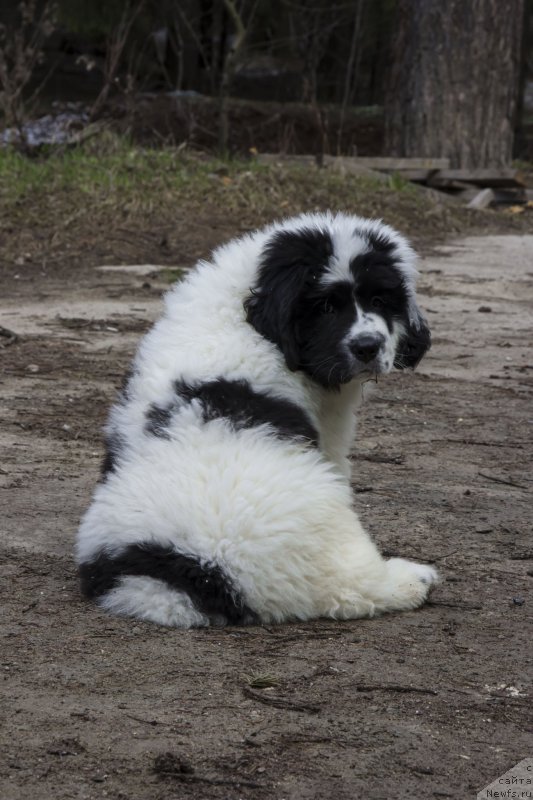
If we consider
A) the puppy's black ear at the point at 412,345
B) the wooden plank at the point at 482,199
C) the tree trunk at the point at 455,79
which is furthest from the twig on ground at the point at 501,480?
the tree trunk at the point at 455,79

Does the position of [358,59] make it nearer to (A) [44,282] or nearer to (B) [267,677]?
(A) [44,282]

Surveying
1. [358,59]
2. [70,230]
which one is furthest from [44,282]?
[358,59]

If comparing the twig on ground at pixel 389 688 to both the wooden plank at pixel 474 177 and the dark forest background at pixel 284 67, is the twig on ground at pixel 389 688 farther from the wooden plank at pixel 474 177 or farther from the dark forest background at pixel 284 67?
the wooden plank at pixel 474 177

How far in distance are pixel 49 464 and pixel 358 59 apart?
778 inches

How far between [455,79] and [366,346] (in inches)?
443

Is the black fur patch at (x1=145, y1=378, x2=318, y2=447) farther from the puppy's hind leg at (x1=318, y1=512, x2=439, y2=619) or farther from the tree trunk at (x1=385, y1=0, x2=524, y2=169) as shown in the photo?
the tree trunk at (x1=385, y1=0, x2=524, y2=169)

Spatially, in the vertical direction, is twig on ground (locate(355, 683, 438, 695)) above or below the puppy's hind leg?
below

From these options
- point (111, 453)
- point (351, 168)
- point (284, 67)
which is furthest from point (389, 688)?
point (284, 67)

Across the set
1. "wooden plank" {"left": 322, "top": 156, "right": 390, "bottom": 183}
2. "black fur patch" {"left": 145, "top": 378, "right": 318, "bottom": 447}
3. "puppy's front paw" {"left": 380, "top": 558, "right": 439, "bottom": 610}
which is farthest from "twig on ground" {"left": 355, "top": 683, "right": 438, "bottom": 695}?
"wooden plank" {"left": 322, "top": 156, "right": 390, "bottom": 183}

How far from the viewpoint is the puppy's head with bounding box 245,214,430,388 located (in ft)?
13.0

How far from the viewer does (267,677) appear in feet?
10.7

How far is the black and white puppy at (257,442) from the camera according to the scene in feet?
11.6

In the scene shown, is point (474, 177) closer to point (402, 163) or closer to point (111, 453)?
point (402, 163)

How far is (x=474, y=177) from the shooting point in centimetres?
1487
